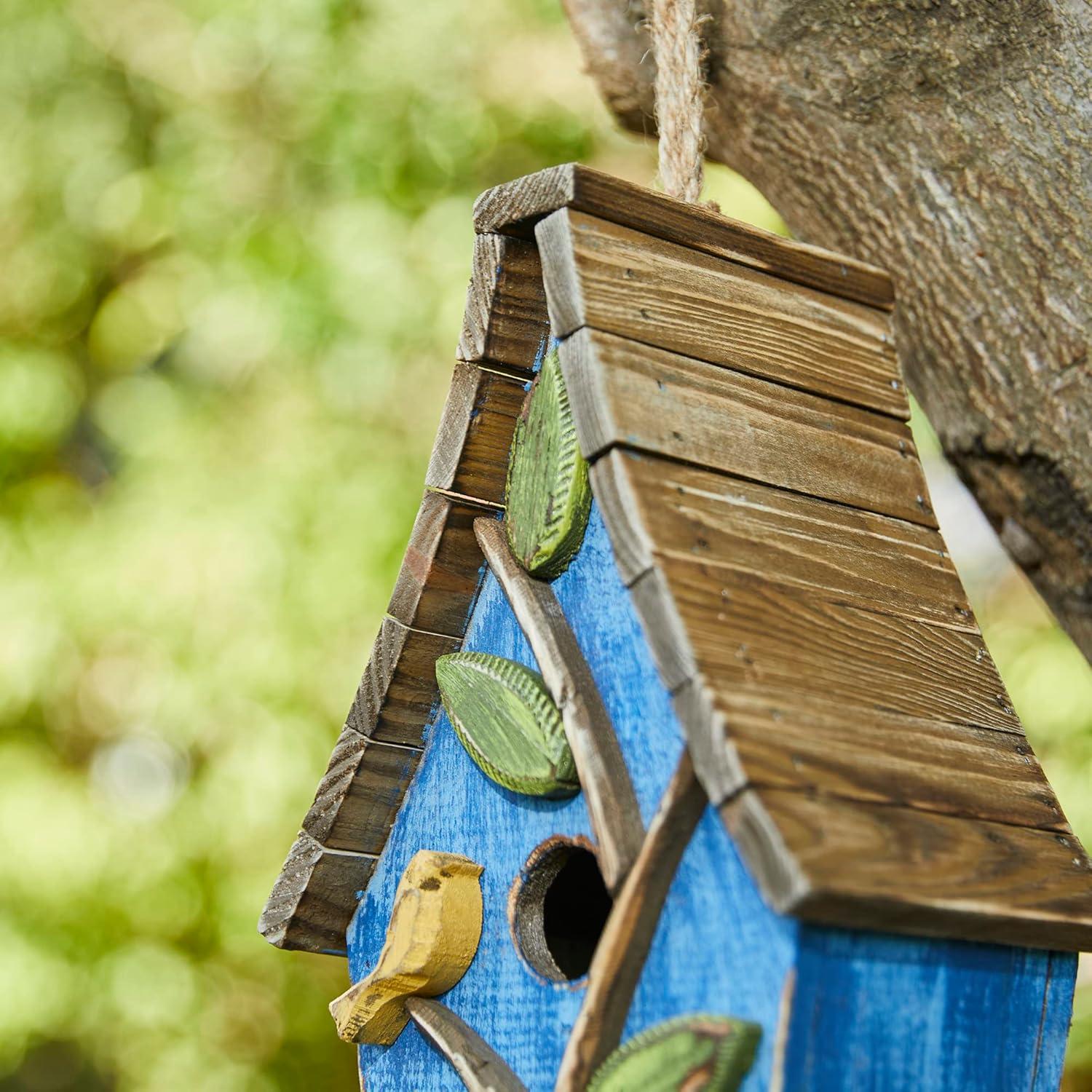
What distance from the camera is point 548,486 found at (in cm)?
83

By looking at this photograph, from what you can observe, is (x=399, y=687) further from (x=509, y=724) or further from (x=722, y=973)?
(x=722, y=973)

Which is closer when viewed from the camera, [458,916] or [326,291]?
[458,916]

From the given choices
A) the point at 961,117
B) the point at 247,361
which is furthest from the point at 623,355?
the point at 247,361

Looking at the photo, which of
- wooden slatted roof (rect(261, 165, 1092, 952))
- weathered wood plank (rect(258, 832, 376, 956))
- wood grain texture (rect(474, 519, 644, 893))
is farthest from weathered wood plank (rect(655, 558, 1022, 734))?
weathered wood plank (rect(258, 832, 376, 956))

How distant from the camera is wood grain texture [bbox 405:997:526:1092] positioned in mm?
829

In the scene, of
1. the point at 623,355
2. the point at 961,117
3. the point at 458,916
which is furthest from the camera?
the point at 961,117

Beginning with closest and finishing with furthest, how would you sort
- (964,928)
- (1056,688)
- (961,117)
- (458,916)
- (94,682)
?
(964,928) < (458,916) < (961,117) < (1056,688) < (94,682)

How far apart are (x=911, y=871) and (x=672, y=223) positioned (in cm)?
46

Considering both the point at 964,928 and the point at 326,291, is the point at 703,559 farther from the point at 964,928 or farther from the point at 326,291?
the point at 326,291

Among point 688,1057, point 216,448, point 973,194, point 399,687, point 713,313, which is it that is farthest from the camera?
point 216,448

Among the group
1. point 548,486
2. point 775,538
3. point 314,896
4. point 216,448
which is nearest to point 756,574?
point 775,538

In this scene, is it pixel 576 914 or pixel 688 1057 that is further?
pixel 576 914

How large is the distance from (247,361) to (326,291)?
272 millimetres

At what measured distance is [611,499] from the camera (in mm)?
735
